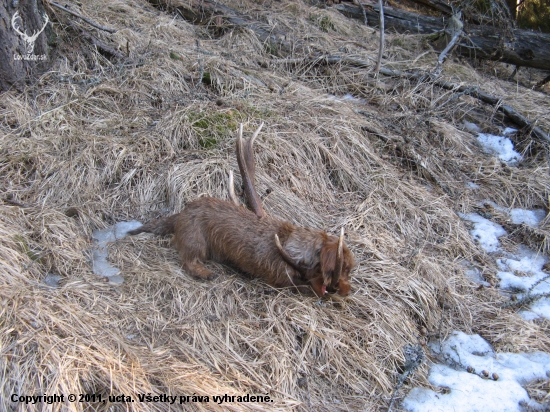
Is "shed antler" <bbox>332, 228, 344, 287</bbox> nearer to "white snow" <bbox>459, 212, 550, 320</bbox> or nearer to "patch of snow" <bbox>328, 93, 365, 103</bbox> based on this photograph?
"white snow" <bbox>459, 212, 550, 320</bbox>

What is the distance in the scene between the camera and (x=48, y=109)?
4.78 m

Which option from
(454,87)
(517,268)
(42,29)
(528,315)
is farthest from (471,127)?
(42,29)

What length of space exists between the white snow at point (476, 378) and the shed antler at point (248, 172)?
1715 millimetres

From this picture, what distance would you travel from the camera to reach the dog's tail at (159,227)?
3.85 m

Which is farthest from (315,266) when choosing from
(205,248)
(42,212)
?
(42,212)

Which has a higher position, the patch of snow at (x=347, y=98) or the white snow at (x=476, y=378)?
the patch of snow at (x=347, y=98)

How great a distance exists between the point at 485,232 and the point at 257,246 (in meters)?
2.54

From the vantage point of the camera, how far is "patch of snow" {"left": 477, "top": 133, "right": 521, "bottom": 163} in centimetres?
569

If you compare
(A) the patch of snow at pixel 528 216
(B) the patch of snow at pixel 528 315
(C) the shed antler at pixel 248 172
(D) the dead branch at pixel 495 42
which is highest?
(D) the dead branch at pixel 495 42

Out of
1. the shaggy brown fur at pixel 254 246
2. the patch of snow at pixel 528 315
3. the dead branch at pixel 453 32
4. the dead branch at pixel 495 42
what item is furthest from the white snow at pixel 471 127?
the shaggy brown fur at pixel 254 246

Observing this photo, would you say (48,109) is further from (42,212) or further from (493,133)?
(493,133)

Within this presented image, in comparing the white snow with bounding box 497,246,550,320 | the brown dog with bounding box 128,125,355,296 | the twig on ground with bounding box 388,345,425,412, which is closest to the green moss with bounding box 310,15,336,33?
the white snow with bounding box 497,246,550,320

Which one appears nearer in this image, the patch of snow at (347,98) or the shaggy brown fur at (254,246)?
the shaggy brown fur at (254,246)

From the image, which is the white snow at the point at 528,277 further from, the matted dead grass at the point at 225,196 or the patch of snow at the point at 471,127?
the patch of snow at the point at 471,127
